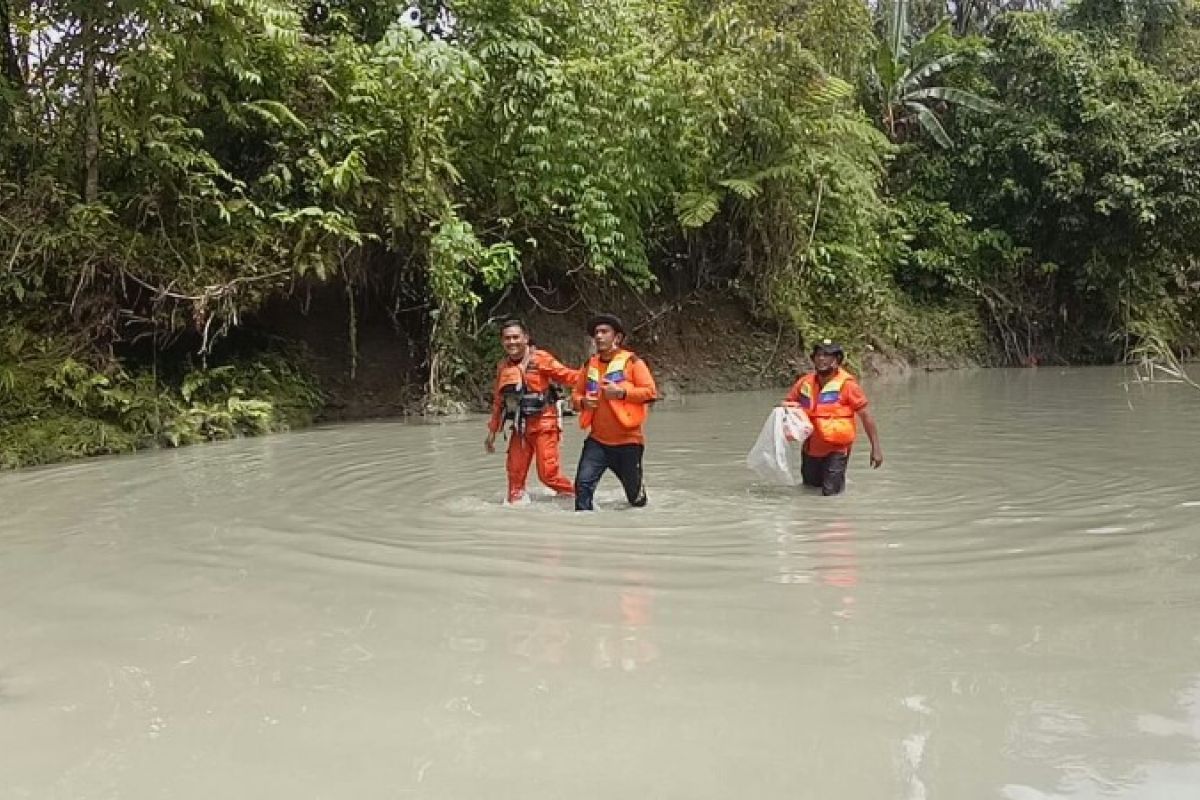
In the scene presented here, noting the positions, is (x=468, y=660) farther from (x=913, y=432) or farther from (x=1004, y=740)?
(x=913, y=432)

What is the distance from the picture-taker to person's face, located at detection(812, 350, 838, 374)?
24.4 ft

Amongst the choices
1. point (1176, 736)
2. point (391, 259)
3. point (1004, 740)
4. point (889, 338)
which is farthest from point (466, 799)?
point (889, 338)

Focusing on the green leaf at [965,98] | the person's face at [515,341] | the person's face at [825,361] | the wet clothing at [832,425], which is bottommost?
the wet clothing at [832,425]

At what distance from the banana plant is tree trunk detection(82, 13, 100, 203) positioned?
1657 cm

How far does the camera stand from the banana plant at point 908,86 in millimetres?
22969

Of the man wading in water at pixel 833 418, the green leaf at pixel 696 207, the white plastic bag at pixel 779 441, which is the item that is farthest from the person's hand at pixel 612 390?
the green leaf at pixel 696 207

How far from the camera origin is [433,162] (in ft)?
42.9

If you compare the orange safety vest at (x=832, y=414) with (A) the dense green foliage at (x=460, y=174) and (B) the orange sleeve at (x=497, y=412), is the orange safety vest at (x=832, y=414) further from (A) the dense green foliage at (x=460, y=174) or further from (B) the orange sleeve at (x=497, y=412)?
(A) the dense green foliage at (x=460, y=174)

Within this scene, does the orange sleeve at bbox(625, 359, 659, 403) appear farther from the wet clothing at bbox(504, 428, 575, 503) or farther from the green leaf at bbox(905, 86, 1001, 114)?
the green leaf at bbox(905, 86, 1001, 114)

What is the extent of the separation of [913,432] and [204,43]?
8153 millimetres

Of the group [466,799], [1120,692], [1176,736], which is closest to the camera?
[466,799]

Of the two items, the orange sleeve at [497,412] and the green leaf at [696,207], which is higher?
the green leaf at [696,207]

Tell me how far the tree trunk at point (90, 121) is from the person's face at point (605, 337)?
7097 millimetres

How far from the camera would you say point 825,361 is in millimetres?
7469
